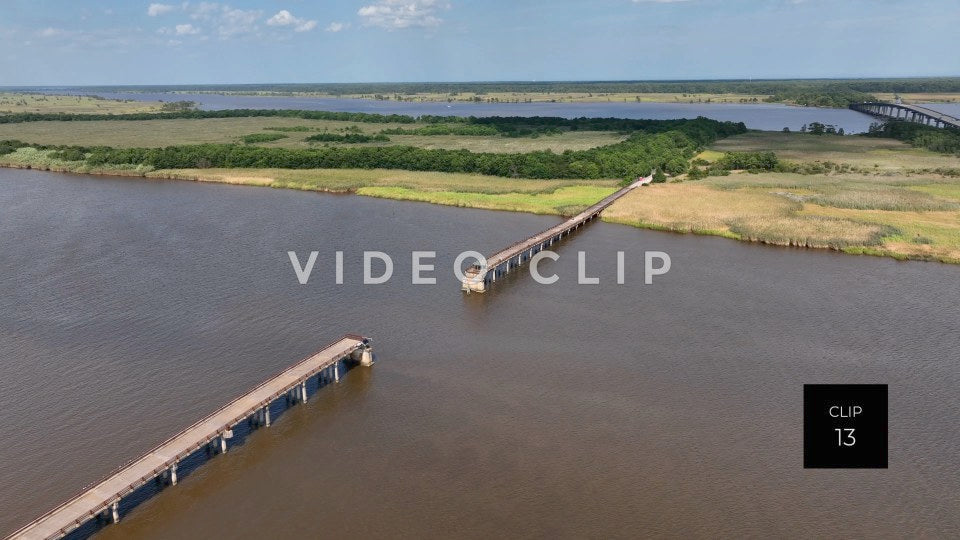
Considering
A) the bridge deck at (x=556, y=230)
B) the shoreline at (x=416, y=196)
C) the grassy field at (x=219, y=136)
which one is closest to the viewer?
the bridge deck at (x=556, y=230)

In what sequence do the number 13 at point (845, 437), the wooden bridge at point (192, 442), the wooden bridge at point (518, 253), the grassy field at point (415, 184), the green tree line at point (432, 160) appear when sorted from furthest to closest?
the green tree line at point (432, 160) < the grassy field at point (415, 184) < the wooden bridge at point (518, 253) < the number 13 at point (845, 437) < the wooden bridge at point (192, 442)

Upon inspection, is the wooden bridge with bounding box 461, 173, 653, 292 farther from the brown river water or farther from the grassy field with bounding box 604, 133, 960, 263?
the grassy field with bounding box 604, 133, 960, 263

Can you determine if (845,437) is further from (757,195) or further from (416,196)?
(416,196)

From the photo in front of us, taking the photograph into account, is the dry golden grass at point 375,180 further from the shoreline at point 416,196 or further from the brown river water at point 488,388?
the brown river water at point 488,388

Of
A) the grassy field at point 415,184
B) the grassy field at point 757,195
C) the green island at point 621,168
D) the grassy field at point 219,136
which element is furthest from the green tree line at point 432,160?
the grassy field at point 219,136

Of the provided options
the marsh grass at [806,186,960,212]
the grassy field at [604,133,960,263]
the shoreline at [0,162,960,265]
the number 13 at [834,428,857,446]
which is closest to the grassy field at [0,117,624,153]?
the shoreline at [0,162,960,265]

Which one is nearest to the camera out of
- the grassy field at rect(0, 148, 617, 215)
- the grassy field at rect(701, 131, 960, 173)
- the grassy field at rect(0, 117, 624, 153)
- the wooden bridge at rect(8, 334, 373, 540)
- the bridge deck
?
the wooden bridge at rect(8, 334, 373, 540)

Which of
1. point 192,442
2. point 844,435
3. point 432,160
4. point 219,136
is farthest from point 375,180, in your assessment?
point 844,435
